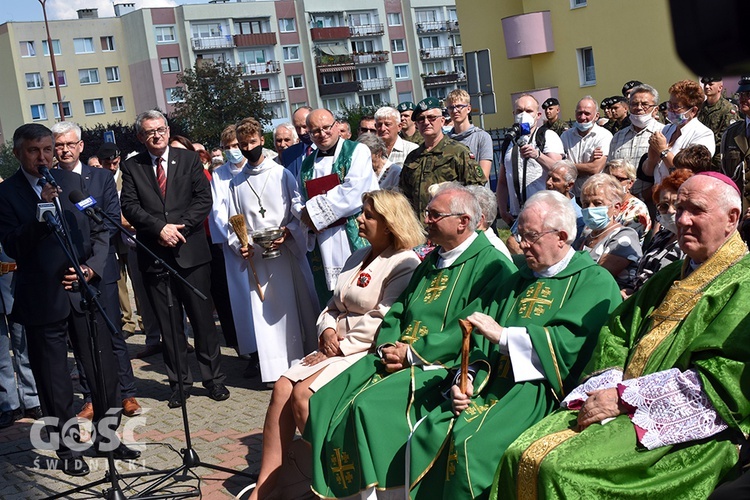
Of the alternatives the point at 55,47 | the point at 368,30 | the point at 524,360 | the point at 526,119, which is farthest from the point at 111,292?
the point at 368,30

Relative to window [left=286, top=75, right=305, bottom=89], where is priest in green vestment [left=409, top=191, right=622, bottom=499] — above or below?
below

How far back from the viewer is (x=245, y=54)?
8731 cm

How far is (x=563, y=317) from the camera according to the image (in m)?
4.51

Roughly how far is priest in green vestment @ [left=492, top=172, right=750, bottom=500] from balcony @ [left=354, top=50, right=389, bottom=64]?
8760 centimetres

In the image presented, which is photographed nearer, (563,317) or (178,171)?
(563,317)

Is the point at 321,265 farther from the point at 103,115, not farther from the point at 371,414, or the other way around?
the point at 103,115

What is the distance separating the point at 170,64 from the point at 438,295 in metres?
80.7

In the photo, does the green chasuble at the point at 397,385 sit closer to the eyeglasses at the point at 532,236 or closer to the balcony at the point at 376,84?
the eyeglasses at the point at 532,236

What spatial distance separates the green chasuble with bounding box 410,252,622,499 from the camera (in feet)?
13.7

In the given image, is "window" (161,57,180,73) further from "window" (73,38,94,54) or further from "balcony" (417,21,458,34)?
"balcony" (417,21,458,34)

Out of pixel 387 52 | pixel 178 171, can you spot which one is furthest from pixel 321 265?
pixel 387 52

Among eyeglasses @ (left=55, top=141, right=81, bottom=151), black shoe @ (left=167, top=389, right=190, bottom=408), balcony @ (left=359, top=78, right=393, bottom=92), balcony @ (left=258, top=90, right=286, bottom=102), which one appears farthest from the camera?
balcony @ (left=359, top=78, right=393, bottom=92)

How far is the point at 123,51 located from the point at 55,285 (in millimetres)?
81003

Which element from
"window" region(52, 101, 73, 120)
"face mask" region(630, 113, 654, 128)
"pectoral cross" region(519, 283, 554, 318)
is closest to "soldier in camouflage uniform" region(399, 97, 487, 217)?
"face mask" region(630, 113, 654, 128)
